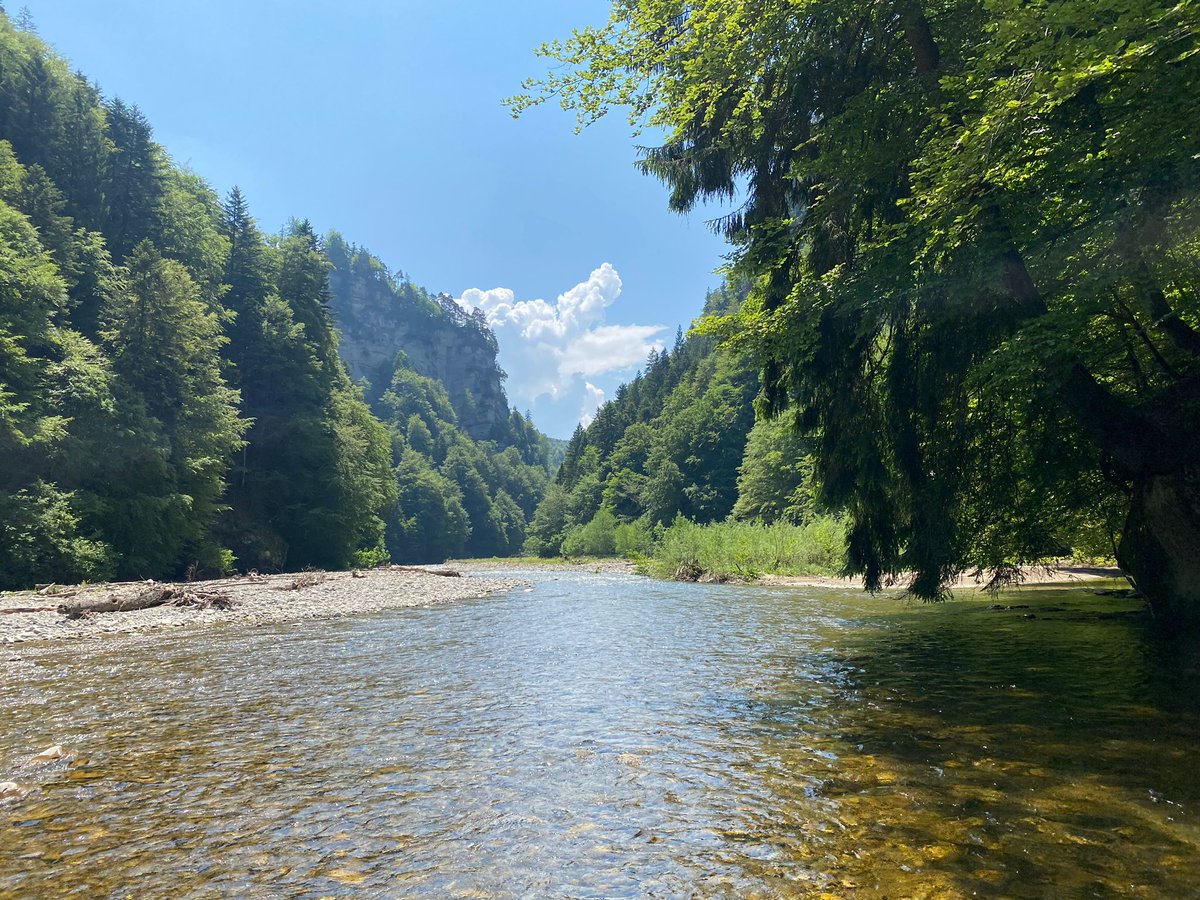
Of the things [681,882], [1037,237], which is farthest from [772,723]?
[1037,237]

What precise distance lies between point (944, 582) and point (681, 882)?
8349 millimetres

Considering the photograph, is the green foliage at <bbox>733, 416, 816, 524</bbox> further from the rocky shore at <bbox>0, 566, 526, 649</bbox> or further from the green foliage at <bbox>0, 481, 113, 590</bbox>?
the green foliage at <bbox>0, 481, 113, 590</bbox>

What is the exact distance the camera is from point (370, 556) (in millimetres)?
54656

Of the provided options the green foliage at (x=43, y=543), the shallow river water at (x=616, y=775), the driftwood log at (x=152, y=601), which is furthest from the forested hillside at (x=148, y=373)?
the shallow river water at (x=616, y=775)

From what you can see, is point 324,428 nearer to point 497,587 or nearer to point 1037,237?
point 497,587

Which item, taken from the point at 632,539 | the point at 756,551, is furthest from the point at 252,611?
the point at 632,539

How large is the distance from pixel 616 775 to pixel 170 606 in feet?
61.2

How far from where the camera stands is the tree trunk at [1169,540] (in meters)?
7.49

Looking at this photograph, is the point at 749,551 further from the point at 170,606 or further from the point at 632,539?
the point at 632,539

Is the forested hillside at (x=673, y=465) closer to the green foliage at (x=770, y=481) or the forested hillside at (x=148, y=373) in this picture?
the green foliage at (x=770, y=481)

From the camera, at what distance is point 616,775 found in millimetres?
5375

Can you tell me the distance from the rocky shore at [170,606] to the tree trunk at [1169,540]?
1869 cm

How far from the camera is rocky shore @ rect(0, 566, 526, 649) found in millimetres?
14187

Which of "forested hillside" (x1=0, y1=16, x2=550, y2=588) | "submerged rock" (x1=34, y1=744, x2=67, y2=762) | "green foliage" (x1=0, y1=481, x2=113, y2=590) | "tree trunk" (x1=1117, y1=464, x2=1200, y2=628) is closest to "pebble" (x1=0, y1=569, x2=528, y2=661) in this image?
"green foliage" (x1=0, y1=481, x2=113, y2=590)
